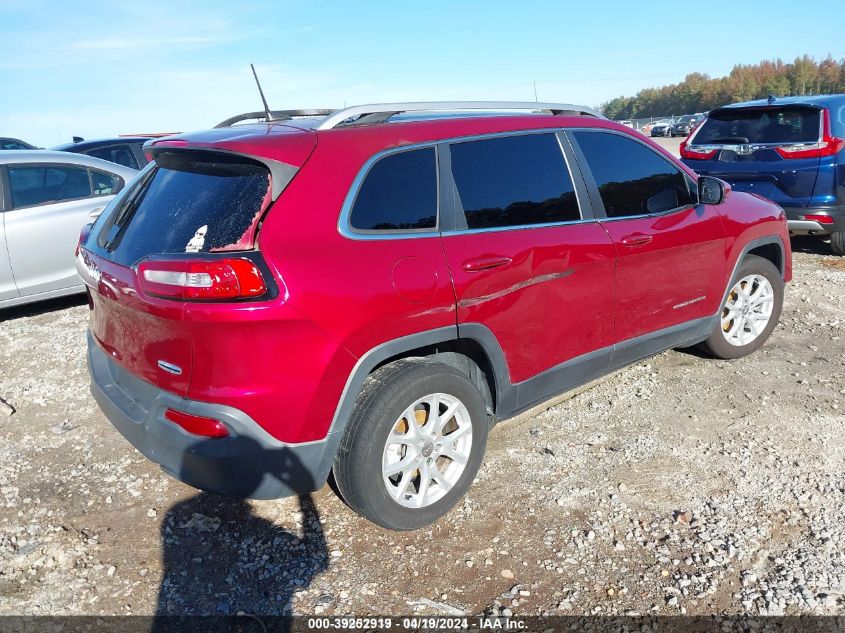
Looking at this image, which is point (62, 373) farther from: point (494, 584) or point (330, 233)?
point (494, 584)

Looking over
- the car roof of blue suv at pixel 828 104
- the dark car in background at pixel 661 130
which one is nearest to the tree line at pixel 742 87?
the dark car in background at pixel 661 130

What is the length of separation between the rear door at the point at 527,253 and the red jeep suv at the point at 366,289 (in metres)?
0.01

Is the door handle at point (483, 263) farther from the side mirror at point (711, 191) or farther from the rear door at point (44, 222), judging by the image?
the rear door at point (44, 222)

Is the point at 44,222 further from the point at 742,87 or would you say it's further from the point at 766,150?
the point at 742,87

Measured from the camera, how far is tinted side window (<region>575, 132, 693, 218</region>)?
3.69 metres

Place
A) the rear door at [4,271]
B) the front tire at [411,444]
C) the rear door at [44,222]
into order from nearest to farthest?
the front tire at [411,444], the rear door at [4,271], the rear door at [44,222]

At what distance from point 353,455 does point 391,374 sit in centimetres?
37

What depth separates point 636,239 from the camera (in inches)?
146

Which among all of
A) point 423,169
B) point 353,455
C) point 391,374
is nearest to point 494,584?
point 353,455

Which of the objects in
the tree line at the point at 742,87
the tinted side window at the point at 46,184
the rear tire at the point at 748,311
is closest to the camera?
the rear tire at the point at 748,311

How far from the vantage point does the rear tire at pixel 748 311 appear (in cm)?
465

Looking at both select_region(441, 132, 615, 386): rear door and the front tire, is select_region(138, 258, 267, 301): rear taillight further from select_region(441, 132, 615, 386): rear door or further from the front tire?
select_region(441, 132, 615, 386): rear door

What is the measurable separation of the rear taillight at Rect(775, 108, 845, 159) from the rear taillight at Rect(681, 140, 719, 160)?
728 mm

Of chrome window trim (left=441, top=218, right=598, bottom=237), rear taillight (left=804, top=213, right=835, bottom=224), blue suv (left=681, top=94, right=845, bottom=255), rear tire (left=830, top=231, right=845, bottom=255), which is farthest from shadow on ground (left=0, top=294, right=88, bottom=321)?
rear tire (left=830, top=231, right=845, bottom=255)
